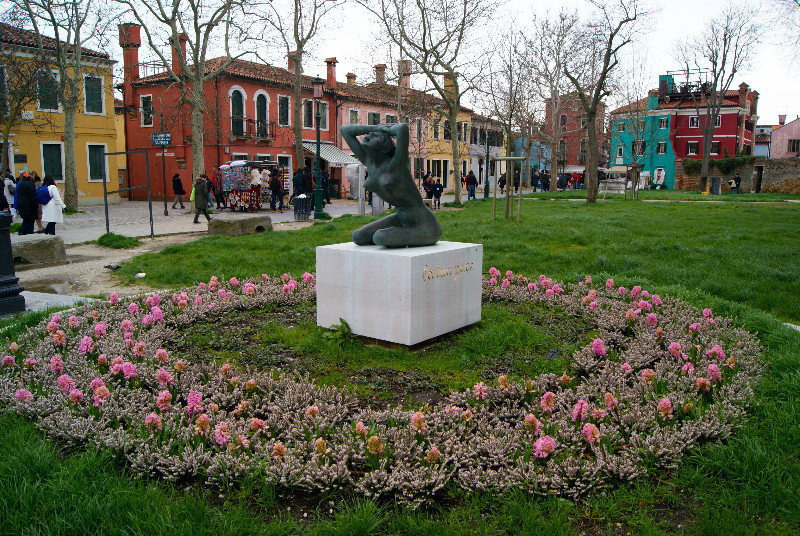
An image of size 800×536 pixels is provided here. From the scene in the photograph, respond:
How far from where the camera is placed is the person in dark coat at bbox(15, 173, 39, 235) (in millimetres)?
13023

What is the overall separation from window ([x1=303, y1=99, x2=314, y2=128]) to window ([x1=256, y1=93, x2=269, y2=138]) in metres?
3.04

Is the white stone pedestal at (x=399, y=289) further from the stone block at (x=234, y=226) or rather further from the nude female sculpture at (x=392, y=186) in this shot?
the stone block at (x=234, y=226)

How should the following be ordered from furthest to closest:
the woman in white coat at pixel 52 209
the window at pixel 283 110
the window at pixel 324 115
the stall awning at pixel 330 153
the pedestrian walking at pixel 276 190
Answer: the window at pixel 324 115 → the stall awning at pixel 330 153 → the window at pixel 283 110 → the pedestrian walking at pixel 276 190 → the woman in white coat at pixel 52 209

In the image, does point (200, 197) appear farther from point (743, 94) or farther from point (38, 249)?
point (743, 94)

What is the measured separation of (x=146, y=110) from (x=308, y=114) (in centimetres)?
919

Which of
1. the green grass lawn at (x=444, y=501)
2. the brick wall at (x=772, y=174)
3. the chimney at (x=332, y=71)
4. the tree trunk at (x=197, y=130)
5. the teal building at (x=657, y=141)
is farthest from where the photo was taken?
→ the teal building at (x=657, y=141)

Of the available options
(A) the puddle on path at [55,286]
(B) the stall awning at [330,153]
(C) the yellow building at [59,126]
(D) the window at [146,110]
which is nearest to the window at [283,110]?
(B) the stall awning at [330,153]

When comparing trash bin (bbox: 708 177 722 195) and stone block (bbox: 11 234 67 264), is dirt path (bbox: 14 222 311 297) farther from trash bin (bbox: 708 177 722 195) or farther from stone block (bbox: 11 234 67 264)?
trash bin (bbox: 708 177 722 195)

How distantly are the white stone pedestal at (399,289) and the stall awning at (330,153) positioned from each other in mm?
30215

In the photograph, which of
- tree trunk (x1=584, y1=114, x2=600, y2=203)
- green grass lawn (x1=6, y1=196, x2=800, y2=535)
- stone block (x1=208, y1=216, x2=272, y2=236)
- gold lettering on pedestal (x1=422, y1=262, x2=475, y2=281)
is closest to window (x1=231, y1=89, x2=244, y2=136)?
tree trunk (x1=584, y1=114, x2=600, y2=203)

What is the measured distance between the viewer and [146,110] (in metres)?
33.3

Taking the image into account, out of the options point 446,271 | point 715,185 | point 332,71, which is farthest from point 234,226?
point 715,185

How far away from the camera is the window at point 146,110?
33.1 m

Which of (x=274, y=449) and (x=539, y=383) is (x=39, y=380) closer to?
(x=274, y=449)
